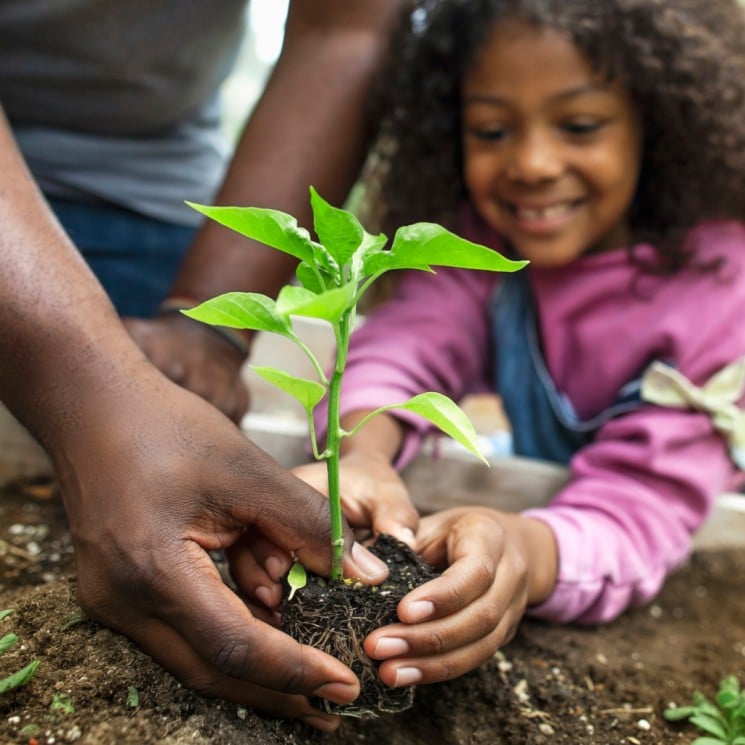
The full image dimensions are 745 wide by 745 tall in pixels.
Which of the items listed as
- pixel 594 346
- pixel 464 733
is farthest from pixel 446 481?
pixel 464 733

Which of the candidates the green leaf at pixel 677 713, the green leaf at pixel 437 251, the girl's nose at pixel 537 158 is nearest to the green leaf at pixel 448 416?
the green leaf at pixel 437 251

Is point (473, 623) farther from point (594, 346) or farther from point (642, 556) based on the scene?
point (594, 346)

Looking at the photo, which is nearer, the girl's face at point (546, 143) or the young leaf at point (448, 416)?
the young leaf at point (448, 416)

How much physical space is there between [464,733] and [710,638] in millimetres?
754

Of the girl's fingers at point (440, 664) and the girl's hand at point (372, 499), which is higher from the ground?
the girl's hand at point (372, 499)

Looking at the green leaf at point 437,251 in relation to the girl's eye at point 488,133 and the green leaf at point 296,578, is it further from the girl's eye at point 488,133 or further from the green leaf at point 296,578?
the girl's eye at point 488,133

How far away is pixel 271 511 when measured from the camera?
1105mm

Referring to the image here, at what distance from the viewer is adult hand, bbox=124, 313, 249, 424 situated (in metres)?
1.72

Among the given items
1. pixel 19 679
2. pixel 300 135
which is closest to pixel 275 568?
pixel 19 679

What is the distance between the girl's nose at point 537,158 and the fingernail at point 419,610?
1219mm

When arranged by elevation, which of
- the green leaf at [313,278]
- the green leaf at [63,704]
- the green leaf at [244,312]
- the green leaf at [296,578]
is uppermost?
the green leaf at [313,278]

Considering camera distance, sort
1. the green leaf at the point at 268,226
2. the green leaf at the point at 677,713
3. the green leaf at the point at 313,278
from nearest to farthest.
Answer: the green leaf at the point at 268,226, the green leaf at the point at 313,278, the green leaf at the point at 677,713

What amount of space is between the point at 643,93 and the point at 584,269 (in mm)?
462

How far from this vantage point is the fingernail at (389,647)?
108cm
